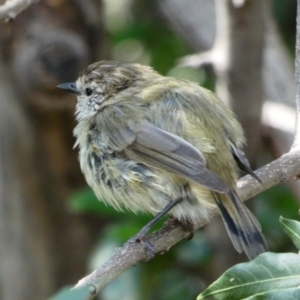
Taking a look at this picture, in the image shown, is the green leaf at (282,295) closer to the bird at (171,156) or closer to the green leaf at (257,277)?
the green leaf at (257,277)

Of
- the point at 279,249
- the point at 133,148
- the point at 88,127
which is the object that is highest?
the point at 88,127

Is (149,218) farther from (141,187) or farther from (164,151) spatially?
(164,151)

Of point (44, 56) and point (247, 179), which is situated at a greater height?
point (44, 56)

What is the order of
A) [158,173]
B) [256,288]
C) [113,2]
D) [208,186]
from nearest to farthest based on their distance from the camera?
[256,288], [208,186], [158,173], [113,2]

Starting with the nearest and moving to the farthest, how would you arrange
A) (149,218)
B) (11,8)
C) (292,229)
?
1. (292,229)
2. (11,8)
3. (149,218)

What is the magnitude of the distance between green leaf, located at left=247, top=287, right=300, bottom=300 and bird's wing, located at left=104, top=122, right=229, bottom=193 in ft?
3.06

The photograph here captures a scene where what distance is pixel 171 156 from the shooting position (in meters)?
3.50

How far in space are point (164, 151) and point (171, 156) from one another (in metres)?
0.05

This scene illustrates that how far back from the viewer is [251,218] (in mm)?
3467

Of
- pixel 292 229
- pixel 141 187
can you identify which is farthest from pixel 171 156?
pixel 292 229

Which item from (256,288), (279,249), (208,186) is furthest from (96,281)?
(279,249)

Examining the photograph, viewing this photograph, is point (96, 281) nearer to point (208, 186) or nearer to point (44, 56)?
point (208, 186)

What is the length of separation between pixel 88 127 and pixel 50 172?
6.69 feet

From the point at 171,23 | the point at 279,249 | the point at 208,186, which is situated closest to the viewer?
the point at 208,186
